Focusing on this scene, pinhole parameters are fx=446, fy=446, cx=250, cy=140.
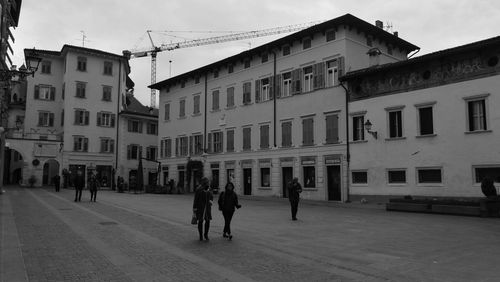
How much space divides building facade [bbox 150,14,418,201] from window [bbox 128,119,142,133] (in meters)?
14.8

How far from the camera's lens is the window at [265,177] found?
3566 cm

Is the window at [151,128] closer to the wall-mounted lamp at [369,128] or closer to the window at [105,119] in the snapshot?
the window at [105,119]

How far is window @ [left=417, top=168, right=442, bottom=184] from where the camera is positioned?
24.6 metres

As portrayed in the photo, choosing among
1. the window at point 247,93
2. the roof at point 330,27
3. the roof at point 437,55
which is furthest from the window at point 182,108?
the roof at point 437,55

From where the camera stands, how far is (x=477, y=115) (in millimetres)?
23328

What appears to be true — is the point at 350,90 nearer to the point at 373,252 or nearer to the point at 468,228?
the point at 468,228

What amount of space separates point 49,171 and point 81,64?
14592mm

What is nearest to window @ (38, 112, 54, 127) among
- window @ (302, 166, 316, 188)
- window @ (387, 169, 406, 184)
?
window @ (302, 166, 316, 188)

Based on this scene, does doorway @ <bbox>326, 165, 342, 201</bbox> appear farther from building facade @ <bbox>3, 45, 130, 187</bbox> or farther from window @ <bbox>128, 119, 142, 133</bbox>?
window @ <bbox>128, 119, 142, 133</bbox>

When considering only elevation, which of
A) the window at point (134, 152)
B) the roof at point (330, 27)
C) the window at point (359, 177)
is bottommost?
the window at point (359, 177)

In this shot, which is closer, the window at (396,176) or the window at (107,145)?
the window at (396,176)

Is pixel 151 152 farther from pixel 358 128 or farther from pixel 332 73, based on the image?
pixel 358 128

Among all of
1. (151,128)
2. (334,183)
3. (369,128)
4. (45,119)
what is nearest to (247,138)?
(334,183)

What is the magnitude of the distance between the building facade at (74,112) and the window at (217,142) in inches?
823
